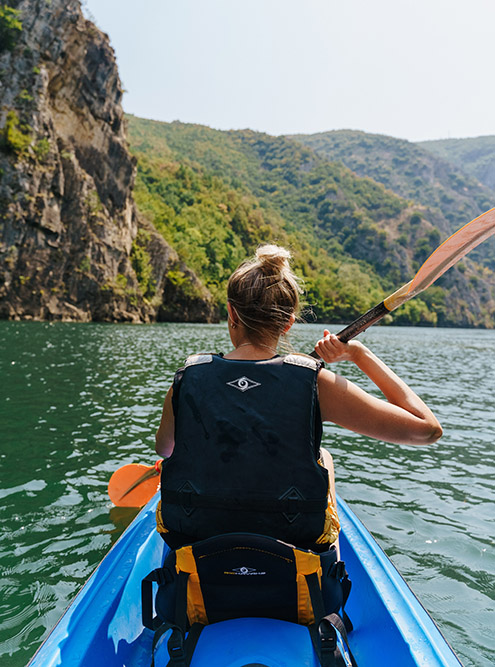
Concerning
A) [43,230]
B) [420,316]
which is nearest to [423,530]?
[43,230]

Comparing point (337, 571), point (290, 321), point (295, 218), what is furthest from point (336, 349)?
point (295, 218)

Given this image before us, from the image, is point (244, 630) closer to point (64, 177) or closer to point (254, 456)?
point (254, 456)

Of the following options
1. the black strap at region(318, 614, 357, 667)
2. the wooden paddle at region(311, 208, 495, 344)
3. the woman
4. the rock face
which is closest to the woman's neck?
the woman

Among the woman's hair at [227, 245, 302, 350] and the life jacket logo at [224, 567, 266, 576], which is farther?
the woman's hair at [227, 245, 302, 350]

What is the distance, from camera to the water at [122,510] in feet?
11.1

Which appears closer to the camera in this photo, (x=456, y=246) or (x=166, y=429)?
(x=166, y=429)

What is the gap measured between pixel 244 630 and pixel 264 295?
1173 millimetres

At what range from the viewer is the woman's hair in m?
1.78

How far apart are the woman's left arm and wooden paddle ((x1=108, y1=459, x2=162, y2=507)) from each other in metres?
2.69

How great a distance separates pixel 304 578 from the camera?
1.58 m

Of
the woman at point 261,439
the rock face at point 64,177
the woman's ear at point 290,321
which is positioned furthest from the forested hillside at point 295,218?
the woman at point 261,439

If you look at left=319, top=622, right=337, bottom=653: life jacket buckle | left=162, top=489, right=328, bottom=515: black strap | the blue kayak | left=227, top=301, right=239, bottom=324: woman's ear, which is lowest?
the blue kayak

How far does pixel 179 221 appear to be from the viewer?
260ft

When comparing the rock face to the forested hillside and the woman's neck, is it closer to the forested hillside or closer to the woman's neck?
the forested hillside
